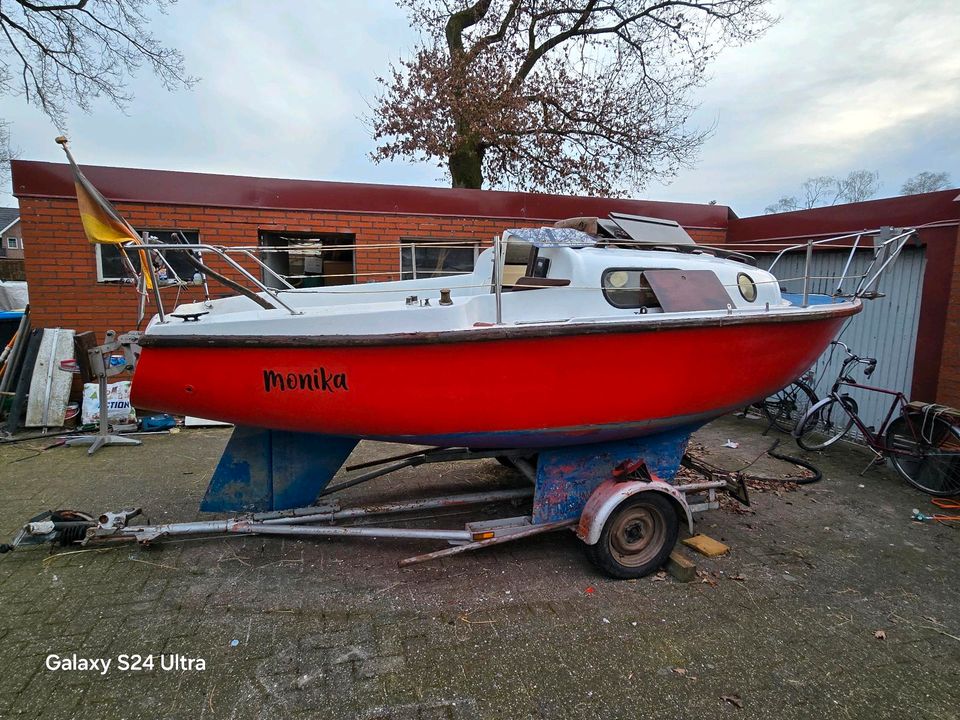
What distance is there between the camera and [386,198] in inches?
254

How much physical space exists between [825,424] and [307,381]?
551cm

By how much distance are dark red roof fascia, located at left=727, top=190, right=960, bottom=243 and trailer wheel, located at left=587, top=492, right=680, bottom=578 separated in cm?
345

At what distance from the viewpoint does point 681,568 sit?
2898 mm

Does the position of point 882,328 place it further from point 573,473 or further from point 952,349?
point 573,473

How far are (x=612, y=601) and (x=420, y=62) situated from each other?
10.6 metres

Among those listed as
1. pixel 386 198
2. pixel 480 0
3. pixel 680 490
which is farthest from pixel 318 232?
pixel 480 0

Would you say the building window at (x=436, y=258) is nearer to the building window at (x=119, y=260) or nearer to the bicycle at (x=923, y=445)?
the building window at (x=119, y=260)

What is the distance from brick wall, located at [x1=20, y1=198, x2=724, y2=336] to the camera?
5656 millimetres

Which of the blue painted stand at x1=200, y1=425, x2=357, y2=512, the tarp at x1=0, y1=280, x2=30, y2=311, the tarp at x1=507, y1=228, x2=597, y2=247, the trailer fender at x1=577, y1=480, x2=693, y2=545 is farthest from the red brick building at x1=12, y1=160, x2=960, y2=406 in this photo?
the tarp at x1=0, y1=280, x2=30, y2=311

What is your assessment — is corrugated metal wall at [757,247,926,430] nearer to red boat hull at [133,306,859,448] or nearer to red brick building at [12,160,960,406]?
red brick building at [12,160,960,406]

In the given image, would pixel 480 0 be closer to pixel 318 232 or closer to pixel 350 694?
pixel 318 232

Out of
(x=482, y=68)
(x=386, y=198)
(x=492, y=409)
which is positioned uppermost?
(x=482, y=68)

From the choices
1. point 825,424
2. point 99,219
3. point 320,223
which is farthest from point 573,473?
point 320,223

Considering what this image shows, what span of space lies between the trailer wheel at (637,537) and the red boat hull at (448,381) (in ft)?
1.52
